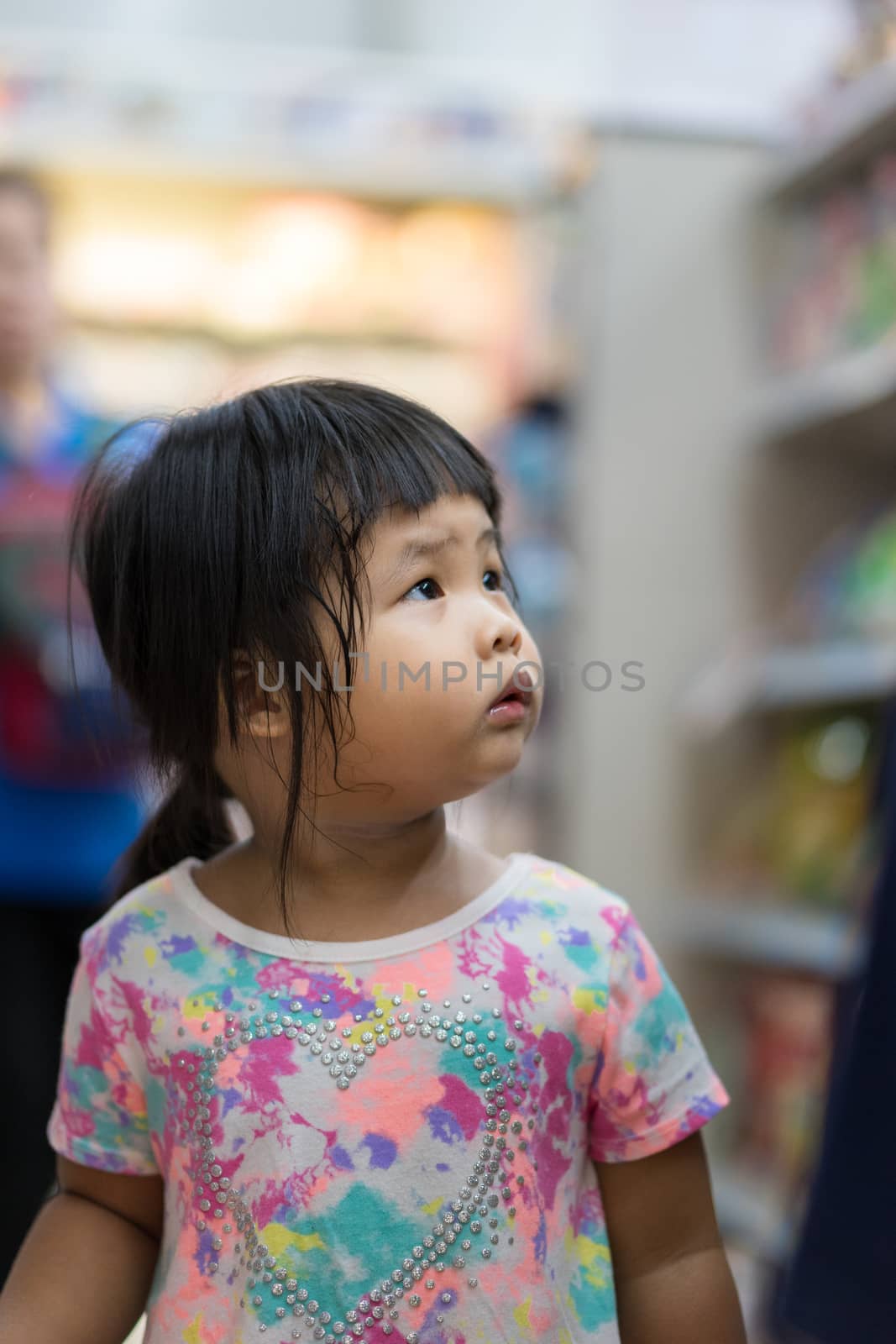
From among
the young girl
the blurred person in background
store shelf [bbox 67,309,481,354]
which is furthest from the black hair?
store shelf [bbox 67,309,481,354]

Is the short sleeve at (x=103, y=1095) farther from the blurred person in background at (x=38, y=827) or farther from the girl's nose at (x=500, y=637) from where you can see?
the blurred person in background at (x=38, y=827)

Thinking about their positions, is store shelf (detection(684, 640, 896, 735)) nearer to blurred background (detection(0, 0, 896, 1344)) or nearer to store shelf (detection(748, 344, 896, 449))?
blurred background (detection(0, 0, 896, 1344))

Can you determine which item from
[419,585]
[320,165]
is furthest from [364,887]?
[320,165]

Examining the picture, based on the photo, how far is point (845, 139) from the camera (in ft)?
7.82

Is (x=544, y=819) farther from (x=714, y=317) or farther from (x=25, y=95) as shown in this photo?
(x=25, y=95)

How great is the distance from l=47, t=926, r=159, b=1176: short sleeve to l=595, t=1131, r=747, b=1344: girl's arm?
248mm

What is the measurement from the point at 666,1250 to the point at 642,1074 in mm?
93

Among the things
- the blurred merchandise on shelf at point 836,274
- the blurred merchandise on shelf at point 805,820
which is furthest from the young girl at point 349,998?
the blurred merchandise on shelf at point 836,274

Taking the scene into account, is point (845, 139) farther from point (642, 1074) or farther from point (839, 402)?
point (642, 1074)

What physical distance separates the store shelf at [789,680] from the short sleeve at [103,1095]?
66.1 inches

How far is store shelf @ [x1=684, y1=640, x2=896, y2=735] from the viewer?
2.24 meters

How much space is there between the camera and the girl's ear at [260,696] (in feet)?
2.27

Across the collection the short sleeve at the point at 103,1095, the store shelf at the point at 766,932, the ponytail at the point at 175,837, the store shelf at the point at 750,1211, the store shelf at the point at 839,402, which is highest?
the store shelf at the point at 839,402

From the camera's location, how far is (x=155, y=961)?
0.73 metres
